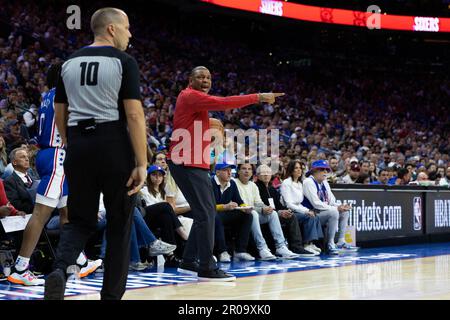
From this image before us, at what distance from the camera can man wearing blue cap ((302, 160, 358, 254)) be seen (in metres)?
10.1

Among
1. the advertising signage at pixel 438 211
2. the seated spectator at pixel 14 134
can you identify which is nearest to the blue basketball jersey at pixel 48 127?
the seated spectator at pixel 14 134

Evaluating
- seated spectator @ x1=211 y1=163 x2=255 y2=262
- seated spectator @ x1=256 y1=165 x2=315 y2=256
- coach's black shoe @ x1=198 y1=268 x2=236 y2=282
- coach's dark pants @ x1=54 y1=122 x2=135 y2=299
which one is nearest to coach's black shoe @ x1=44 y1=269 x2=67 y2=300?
coach's dark pants @ x1=54 y1=122 x2=135 y2=299

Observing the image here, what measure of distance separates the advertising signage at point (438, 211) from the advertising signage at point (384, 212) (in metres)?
0.22

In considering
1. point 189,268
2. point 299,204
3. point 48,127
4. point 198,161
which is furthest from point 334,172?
point 48,127

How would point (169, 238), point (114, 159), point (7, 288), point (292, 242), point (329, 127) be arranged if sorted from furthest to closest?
point (329, 127), point (292, 242), point (169, 238), point (7, 288), point (114, 159)

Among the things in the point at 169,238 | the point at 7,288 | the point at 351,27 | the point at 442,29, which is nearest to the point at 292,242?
the point at 169,238

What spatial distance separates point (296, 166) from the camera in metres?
10.0

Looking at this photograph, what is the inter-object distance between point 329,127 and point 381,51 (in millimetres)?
10129

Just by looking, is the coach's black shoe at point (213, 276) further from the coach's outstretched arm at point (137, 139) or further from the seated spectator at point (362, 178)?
the seated spectator at point (362, 178)

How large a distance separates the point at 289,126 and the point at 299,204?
10282 mm

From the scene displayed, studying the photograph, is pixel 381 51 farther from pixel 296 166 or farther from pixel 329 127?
pixel 296 166

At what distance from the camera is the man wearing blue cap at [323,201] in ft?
33.0

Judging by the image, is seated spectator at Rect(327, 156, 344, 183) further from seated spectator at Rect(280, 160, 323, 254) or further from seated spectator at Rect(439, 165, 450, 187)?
Result: seated spectator at Rect(439, 165, 450, 187)

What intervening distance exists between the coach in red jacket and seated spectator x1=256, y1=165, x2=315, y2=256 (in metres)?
3.50
